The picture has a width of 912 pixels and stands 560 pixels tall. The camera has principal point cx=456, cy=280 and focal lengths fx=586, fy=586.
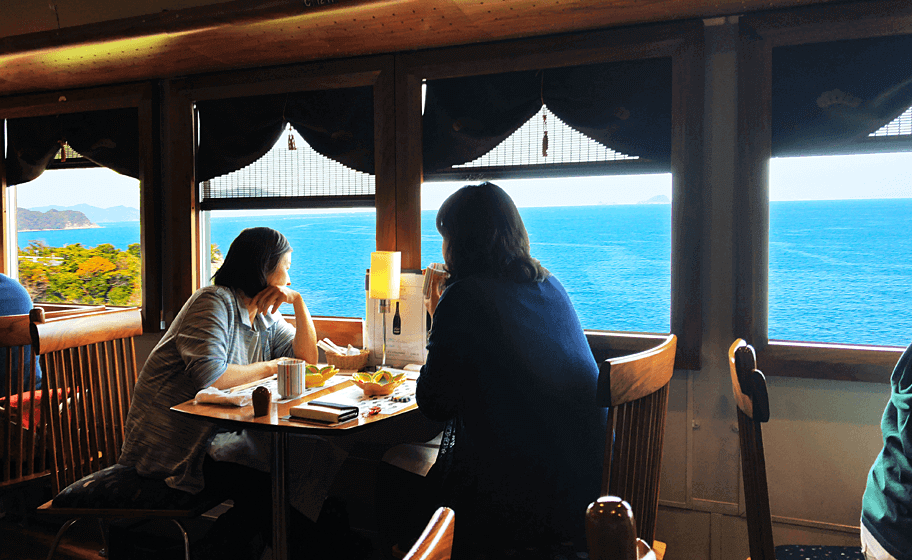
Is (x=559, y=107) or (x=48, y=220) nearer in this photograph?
(x=559, y=107)

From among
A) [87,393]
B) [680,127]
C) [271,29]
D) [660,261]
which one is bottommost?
[87,393]

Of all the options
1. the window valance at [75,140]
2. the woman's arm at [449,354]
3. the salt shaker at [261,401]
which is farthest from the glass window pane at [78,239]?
the woman's arm at [449,354]

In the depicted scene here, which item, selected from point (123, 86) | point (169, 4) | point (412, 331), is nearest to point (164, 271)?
point (123, 86)

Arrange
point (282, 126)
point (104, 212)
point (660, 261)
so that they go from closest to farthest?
point (660, 261) < point (282, 126) < point (104, 212)

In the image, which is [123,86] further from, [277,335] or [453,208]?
[453,208]

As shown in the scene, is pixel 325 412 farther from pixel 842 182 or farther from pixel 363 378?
pixel 842 182

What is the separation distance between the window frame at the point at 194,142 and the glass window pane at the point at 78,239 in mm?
430

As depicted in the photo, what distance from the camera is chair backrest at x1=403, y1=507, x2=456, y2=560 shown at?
50 centimetres

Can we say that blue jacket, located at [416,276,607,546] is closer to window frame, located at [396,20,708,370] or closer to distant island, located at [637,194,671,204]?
window frame, located at [396,20,708,370]

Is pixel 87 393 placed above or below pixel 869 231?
below

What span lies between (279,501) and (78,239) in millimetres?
3031

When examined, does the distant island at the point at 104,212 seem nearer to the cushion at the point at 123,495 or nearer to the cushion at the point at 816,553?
the cushion at the point at 123,495

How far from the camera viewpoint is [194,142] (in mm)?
3289

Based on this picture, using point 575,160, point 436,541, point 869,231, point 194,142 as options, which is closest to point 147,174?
point 194,142
